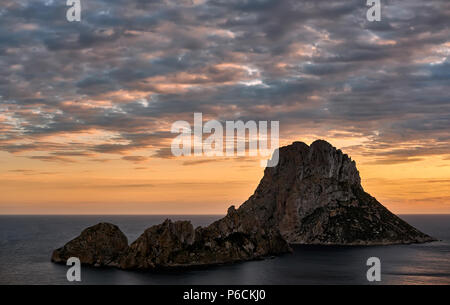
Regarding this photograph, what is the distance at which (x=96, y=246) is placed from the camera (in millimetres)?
186500

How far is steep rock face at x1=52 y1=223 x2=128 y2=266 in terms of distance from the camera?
184 metres

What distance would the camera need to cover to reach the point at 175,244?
18750 cm

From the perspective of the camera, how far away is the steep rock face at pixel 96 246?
604ft

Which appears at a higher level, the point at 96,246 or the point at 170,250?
the point at 96,246

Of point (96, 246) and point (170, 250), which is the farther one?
point (96, 246)

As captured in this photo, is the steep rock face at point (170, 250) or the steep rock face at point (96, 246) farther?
the steep rock face at point (96, 246)

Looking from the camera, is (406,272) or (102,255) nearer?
(406,272)

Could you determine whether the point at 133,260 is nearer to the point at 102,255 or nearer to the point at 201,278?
the point at 102,255

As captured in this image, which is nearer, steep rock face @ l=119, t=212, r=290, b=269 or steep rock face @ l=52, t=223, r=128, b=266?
steep rock face @ l=119, t=212, r=290, b=269
